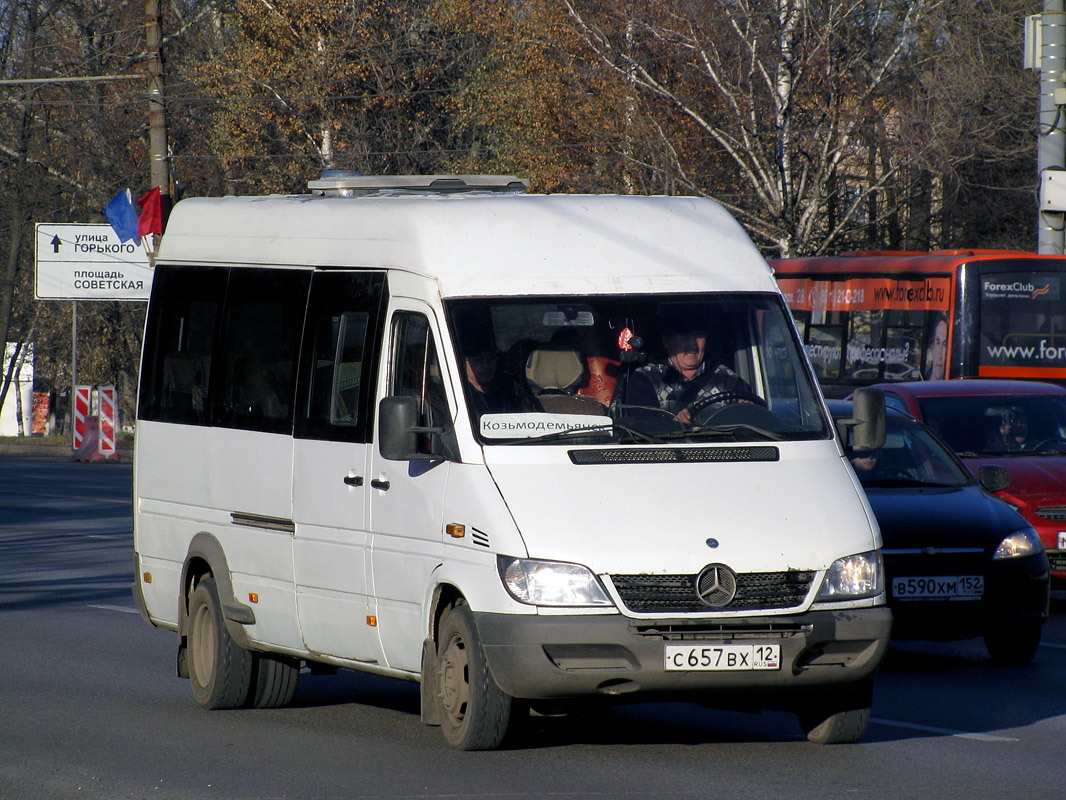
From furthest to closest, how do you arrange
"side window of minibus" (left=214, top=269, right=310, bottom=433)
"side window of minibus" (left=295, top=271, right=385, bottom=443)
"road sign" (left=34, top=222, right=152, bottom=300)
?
1. "road sign" (left=34, top=222, right=152, bottom=300)
2. "side window of minibus" (left=214, top=269, right=310, bottom=433)
3. "side window of minibus" (left=295, top=271, right=385, bottom=443)

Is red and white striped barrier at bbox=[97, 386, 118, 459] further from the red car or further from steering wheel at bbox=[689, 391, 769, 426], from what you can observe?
steering wheel at bbox=[689, 391, 769, 426]

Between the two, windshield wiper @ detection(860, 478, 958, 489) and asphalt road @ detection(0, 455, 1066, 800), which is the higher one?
windshield wiper @ detection(860, 478, 958, 489)

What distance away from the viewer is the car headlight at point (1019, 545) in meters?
10.2

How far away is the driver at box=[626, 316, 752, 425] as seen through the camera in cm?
767

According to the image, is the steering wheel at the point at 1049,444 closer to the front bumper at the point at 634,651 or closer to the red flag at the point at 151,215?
the front bumper at the point at 634,651

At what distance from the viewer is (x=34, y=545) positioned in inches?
737

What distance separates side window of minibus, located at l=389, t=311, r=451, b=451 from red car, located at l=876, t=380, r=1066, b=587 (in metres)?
6.14

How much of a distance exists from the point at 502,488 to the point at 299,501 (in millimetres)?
1607

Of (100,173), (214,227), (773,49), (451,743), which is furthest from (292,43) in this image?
(451,743)

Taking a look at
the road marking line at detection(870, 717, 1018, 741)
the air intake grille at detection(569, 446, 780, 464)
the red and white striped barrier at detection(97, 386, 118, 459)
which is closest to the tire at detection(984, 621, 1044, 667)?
the road marking line at detection(870, 717, 1018, 741)

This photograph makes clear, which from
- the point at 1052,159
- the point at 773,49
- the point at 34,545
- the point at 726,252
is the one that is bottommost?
the point at 34,545

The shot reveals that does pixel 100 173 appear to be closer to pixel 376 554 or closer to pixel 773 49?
pixel 773 49

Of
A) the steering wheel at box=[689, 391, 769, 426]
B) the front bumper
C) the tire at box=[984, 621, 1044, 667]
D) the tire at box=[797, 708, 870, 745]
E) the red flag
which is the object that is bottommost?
the tire at box=[984, 621, 1044, 667]

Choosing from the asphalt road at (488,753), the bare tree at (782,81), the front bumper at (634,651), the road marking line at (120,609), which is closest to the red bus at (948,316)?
the bare tree at (782,81)
